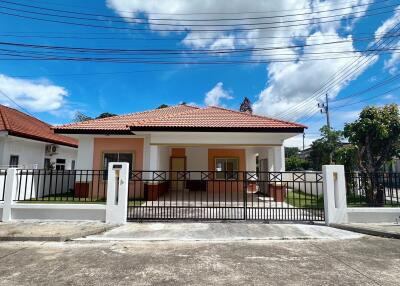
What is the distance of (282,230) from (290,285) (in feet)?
11.4

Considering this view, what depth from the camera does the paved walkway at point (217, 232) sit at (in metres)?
6.59

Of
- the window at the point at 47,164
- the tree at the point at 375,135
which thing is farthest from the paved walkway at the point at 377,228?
the window at the point at 47,164

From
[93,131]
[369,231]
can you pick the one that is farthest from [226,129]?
[93,131]

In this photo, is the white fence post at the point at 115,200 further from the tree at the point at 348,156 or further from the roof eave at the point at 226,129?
the tree at the point at 348,156

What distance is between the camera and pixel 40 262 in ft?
16.2

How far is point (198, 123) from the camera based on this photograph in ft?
38.4

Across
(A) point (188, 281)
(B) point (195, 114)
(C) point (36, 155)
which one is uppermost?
(B) point (195, 114)

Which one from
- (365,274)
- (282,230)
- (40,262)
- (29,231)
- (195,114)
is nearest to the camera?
(365,274)

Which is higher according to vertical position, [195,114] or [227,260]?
[195,114]

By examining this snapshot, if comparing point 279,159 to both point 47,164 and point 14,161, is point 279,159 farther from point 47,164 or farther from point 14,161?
point 47,164

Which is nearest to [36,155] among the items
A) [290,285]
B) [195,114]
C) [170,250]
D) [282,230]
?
[195,114]

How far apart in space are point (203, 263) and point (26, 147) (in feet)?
41.6

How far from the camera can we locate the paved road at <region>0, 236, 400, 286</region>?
13.7 ft

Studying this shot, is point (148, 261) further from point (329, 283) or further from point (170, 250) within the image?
point (329, 283)
